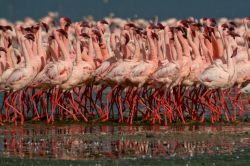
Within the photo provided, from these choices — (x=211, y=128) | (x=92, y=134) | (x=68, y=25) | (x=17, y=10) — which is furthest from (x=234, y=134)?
(x=17, y=10)

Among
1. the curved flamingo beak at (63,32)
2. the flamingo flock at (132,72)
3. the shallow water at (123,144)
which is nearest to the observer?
the shallow water at (123,144)

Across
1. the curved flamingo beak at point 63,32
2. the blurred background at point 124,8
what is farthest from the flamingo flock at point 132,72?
the blurred background at point 124,8

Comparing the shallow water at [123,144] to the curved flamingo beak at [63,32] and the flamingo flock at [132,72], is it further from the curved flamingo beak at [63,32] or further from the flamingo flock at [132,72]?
the curved flamingo beak at [63,32]

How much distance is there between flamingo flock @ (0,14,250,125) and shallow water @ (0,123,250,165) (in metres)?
1.29

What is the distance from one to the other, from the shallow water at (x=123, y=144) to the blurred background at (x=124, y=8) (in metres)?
53.7

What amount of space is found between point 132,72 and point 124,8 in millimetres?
55050

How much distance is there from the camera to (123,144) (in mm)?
17859

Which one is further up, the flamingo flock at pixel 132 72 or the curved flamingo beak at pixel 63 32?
the curved flamingo beak at pixel 63 32

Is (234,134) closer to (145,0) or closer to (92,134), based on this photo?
(92,134)

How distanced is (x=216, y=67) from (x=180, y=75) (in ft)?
2.70

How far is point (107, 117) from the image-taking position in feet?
73.7

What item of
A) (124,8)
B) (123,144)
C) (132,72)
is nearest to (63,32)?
(132,72)

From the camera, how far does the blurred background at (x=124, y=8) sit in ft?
248

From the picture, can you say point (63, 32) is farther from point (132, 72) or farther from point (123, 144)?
point (123, 144)
